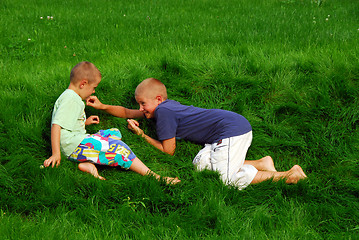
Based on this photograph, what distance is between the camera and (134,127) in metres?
4.01

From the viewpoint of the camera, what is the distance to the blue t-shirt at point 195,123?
3736 millimetres

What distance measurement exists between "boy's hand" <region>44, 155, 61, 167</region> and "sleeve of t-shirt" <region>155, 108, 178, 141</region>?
103 centimetres

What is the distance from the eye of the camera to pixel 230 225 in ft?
9.19

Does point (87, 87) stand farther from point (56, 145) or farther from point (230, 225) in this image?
point (230, 225)

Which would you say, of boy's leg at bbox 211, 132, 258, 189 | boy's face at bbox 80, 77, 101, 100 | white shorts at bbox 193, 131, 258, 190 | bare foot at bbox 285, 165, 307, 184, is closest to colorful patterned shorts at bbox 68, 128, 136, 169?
boy's face at bbox 80, 77, 101, 100

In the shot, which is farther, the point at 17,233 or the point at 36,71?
the point at 36,71

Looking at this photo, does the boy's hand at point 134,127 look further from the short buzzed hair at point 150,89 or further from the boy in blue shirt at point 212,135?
the short buzzed hair at point 150,89

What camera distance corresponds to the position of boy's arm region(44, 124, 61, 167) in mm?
3332

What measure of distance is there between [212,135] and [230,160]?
410 millimetres

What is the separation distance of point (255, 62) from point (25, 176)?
3122 millimetres

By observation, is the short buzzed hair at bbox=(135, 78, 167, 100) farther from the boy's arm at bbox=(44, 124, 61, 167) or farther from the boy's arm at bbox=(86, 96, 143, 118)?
the boy's arm at bbox=(44, 124, 61, 167)

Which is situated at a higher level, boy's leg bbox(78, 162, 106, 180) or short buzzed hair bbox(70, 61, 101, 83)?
short buzzed hair bbox(70, 61, 101, 83)

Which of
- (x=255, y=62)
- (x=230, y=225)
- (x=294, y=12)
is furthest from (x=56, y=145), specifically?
(x=294, y=12)

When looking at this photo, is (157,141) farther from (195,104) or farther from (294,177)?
(294,177)
